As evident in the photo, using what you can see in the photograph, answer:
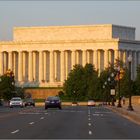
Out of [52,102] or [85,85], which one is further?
[85,85]

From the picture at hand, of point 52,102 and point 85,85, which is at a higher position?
point 85,85

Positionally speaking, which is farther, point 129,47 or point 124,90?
point 129,47

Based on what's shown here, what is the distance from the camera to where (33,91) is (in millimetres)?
186750

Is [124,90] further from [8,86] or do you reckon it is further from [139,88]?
[8,86]

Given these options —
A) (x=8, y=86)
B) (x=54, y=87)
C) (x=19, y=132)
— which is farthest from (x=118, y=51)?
(x=19, y=132)

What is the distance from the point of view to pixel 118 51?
19512 cm

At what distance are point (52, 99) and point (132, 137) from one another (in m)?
50.5

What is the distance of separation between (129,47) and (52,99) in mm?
117828

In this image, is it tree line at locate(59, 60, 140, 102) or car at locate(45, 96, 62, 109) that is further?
tree line at locate(59, 60, 140, 102)

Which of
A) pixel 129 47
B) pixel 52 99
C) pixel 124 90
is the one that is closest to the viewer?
pixel 52 99

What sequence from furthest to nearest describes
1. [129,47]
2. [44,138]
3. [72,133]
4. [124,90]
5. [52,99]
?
[129,47] < [124,90] < [52,99] < [72,133] < [44,138]

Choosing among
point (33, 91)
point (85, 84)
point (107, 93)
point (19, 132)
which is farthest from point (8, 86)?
point (19, 132)

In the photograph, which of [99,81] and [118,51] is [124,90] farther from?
[118,51]

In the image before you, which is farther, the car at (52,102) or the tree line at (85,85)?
the tree line at (85,85)
